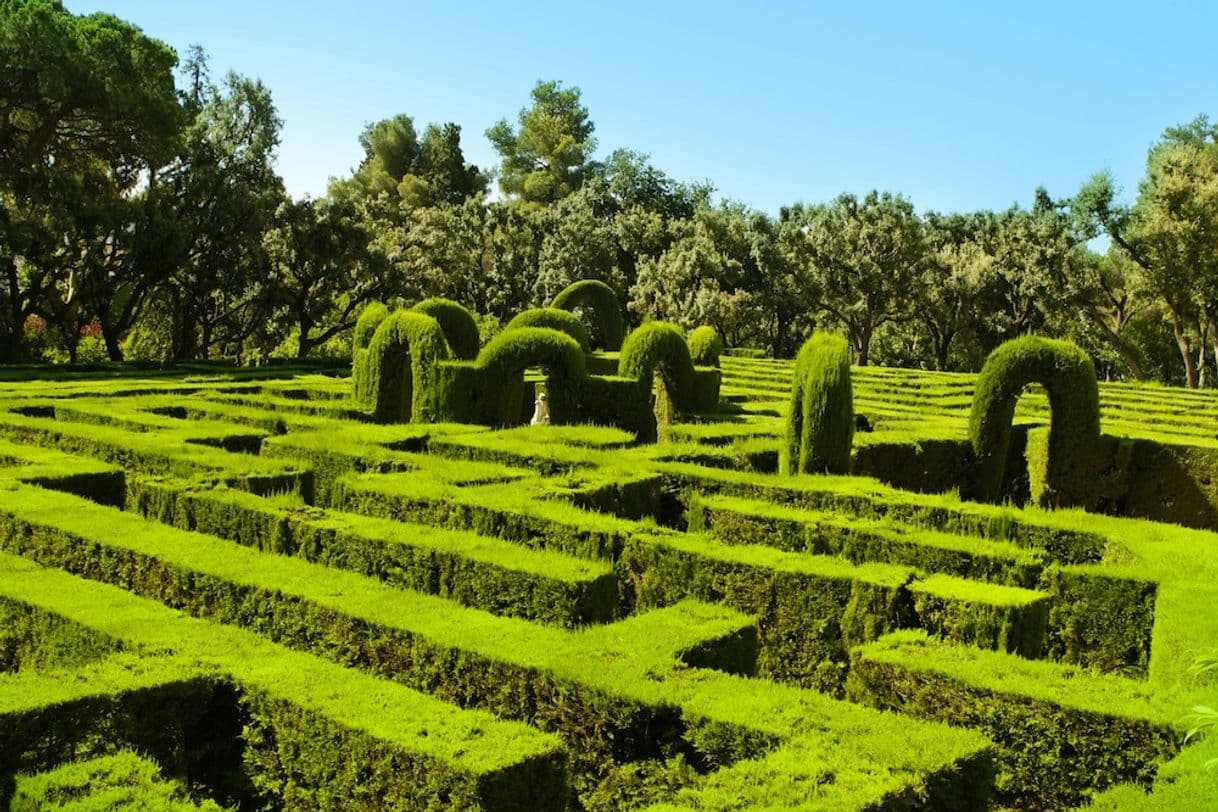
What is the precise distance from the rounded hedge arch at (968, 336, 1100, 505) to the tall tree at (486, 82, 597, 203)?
62.6 m

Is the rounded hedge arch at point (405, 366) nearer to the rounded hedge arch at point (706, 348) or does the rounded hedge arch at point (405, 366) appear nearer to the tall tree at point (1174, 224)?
the rounded hedge arch at point (706, 348)

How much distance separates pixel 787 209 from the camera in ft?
183

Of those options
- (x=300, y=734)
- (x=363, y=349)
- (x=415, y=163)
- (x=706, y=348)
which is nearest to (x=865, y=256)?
(x=706, y=348)

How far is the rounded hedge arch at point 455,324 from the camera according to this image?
870 inches

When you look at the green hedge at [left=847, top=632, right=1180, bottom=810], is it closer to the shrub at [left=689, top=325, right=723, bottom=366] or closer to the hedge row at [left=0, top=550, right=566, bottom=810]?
the hedge row at [left=0, top=550, right=566, bottom=810]

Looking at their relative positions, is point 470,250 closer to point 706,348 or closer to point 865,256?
point 865,256

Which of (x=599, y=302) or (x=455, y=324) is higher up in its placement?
(x=599, y=302)

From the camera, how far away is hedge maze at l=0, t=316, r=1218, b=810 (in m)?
5.56

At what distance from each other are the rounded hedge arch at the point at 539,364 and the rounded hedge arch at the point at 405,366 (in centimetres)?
94

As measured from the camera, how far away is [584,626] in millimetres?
8086

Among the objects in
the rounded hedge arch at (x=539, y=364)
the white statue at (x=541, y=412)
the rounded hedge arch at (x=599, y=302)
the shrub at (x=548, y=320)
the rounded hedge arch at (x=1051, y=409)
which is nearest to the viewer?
the rounded hedge arch at (x=1051, y=409)

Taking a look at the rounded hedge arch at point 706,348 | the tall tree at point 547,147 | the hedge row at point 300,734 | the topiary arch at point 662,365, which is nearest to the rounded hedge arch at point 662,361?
the topiary arch at point 662,365

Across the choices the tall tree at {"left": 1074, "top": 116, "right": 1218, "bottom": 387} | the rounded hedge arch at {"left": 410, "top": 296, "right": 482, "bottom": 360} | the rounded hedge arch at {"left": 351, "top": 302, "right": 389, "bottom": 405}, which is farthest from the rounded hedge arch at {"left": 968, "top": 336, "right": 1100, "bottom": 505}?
the tall tree at {"left": 1074, "top": 116, "right": 1218, "bottom": 387}

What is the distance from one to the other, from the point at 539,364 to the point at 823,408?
6.27m
